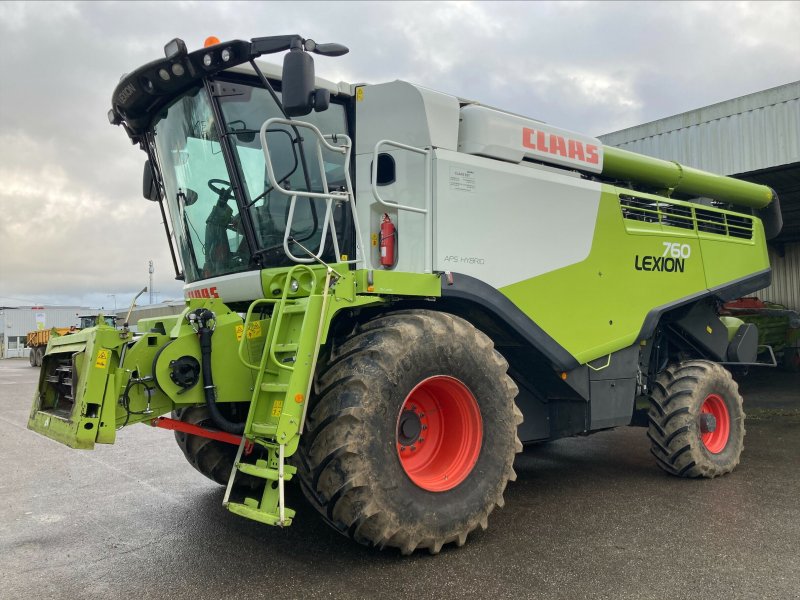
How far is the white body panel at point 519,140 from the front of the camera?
4641 millimetres

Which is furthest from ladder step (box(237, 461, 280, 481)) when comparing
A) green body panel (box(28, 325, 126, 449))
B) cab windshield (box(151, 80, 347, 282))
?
cab windshield (box(151, 80, 347, 282))

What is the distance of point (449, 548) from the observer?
392cm

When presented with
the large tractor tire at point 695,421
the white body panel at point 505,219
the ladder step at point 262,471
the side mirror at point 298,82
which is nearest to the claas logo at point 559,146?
the white body panel at point 505,219

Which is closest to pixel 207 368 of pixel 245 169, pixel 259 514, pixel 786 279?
pixel 259 514

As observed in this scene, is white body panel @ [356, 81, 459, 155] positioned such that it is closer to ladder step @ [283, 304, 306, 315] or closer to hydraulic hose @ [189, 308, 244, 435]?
ladder step @ [283, 304, 306, 315]

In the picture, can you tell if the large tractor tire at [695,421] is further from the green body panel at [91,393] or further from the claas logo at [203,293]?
the green body panel at [91,393]

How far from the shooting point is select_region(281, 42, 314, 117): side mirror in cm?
355

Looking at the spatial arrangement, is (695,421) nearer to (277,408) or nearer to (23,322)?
(277,408)

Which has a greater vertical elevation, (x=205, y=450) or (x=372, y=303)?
(x=372, y=303)

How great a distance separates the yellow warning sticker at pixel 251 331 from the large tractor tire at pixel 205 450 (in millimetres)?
1296

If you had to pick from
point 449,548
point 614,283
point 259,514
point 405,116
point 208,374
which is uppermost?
point 405,116

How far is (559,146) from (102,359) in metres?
3.72

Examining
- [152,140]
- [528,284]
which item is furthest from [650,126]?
[152,140]

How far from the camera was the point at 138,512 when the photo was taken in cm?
504
